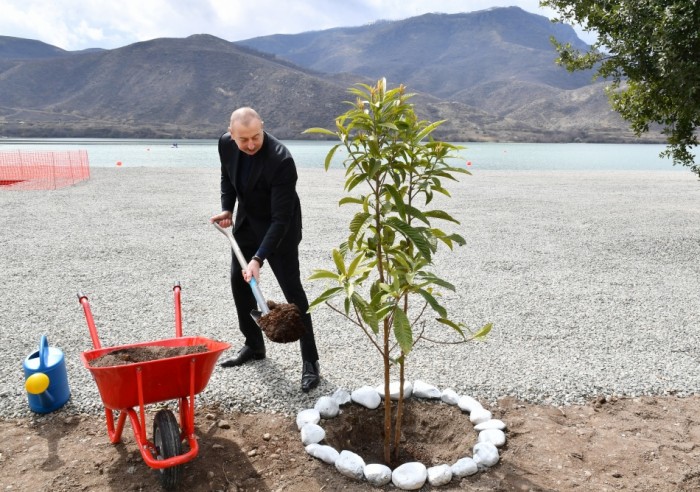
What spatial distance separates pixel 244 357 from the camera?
4.56 metres

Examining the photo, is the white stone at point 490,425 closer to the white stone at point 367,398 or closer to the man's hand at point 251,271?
the white stone at point 367,398

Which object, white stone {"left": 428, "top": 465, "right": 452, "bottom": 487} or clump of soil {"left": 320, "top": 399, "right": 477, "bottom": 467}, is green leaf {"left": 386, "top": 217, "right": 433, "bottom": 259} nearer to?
white stone {"left": 428, "top": 465, "right": 452, "bottom": 487}

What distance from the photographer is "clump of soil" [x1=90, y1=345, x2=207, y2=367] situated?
10.1ft

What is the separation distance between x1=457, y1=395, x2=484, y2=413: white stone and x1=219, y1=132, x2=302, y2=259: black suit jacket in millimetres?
1621

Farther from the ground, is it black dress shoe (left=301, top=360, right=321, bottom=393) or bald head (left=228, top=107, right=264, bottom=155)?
bald head (left=228, top=107, right=264, bottom=155)

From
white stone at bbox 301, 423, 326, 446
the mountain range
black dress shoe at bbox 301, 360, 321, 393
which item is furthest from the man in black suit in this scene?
the mountain range

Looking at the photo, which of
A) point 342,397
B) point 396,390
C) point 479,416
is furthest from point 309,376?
point 479,416

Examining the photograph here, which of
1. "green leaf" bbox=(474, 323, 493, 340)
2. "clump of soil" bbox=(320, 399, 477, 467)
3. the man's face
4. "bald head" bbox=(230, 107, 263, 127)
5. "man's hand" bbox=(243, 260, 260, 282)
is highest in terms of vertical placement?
"bald head" bbox=(230, 107, 263, 127)

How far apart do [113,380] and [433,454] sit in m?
1.97

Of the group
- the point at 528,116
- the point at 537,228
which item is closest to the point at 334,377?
the point at 537,228

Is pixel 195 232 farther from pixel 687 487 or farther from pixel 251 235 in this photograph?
pixel 687 487

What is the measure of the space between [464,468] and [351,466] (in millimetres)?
642

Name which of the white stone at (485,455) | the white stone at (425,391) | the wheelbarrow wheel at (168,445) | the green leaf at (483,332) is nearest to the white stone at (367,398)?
the white stone at (425,391)

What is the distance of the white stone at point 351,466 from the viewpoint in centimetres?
303
